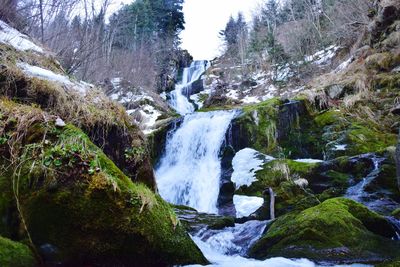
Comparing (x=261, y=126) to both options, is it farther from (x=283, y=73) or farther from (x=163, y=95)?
(x=163, y=95)

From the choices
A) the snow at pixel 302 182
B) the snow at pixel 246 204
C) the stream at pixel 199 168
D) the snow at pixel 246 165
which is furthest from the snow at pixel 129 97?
the snow at pixel 302 182

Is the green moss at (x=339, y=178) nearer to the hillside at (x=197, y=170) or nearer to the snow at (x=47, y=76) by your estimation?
the hillside at (x=197, y=170)

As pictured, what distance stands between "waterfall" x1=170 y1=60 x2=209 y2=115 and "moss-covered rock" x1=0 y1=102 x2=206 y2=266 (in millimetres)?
21794

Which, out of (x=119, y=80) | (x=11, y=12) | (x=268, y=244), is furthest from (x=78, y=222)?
(x=119, y=80)

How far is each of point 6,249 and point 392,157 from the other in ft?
26.6

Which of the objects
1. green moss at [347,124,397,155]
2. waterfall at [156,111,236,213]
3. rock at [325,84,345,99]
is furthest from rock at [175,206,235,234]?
rock at [325,84,345,99]

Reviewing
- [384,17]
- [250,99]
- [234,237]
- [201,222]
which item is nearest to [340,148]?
[201,222]

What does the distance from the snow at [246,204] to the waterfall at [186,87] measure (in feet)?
56.2

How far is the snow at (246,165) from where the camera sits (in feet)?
31.0

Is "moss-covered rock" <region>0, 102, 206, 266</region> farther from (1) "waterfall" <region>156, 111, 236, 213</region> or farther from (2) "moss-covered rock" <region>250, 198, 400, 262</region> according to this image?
(1) "waterfall" <region>156, 111, 236, 213</region>

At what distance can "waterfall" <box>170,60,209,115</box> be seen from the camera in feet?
94.8

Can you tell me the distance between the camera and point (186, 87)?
3281cm

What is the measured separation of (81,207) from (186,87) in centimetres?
2992

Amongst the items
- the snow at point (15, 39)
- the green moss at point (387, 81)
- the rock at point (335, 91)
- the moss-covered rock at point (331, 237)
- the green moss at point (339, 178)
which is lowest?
the moss-covered rock at point (331, 237)
